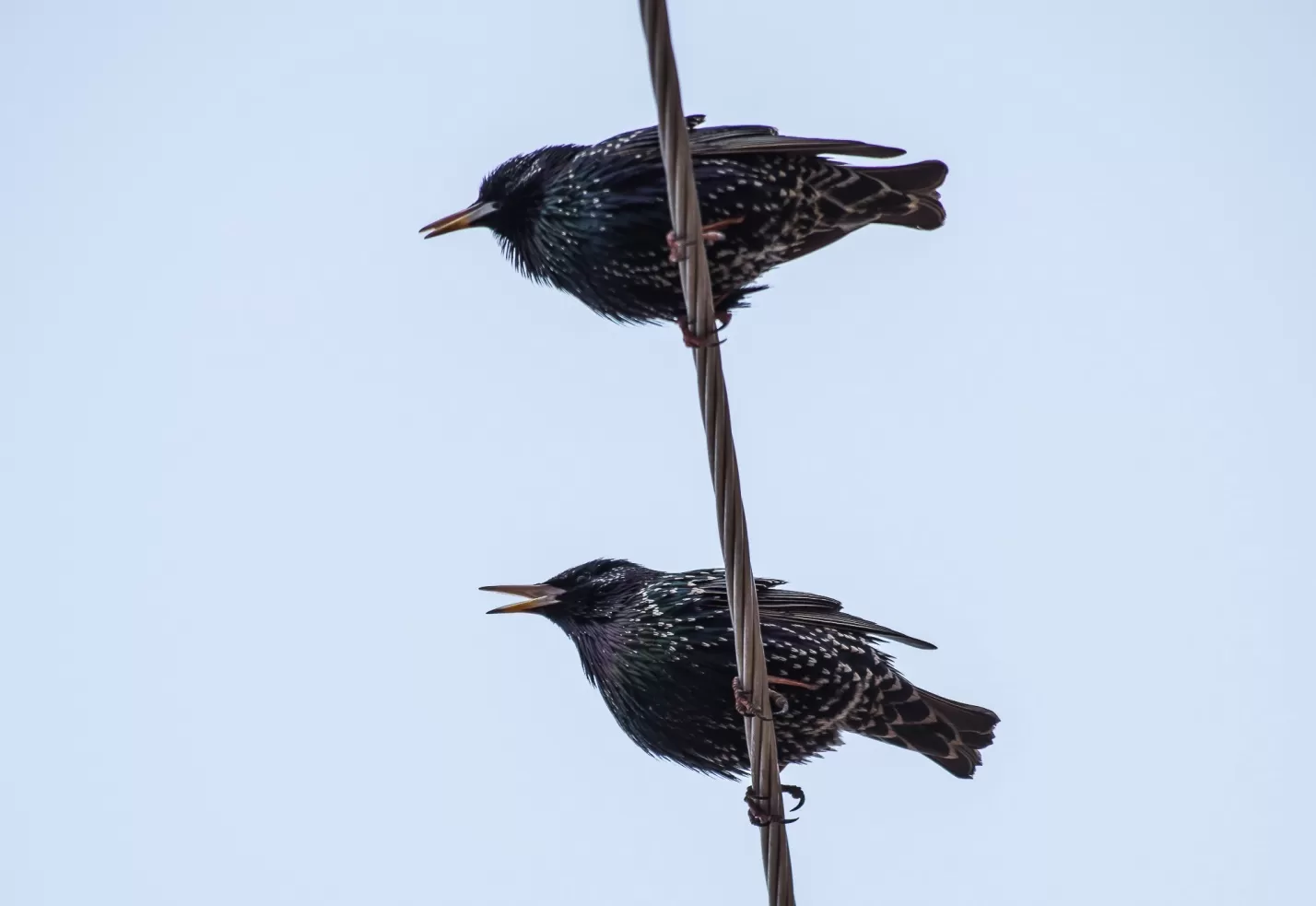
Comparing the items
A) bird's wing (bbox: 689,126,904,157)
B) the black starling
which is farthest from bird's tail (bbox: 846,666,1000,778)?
bird's wing (bbox: 689,126,904,157)

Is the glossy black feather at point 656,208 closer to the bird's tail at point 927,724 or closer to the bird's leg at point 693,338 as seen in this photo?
the bird's leg at point 693,338

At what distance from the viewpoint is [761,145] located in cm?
421

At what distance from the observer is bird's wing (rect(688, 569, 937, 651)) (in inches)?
184

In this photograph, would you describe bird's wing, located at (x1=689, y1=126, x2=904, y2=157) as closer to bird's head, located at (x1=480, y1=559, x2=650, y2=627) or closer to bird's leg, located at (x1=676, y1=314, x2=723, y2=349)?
bird's leg, located at (x1=676, y1=314, x2=723, y2=349)

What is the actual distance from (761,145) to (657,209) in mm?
350

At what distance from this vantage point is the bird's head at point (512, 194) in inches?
177

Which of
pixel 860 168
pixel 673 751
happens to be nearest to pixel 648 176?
pixel 860 168

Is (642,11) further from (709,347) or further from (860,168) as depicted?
(860,168)

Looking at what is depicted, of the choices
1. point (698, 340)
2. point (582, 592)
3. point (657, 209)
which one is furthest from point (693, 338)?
point (582, 592)

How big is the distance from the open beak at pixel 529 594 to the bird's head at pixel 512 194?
3.90ft

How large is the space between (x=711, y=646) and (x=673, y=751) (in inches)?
15.1

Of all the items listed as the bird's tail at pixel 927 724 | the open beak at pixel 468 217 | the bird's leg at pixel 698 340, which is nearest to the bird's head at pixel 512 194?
the open beak at pixel 468 217

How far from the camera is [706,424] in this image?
11.0 feet

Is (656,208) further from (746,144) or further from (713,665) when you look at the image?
(713,665)
